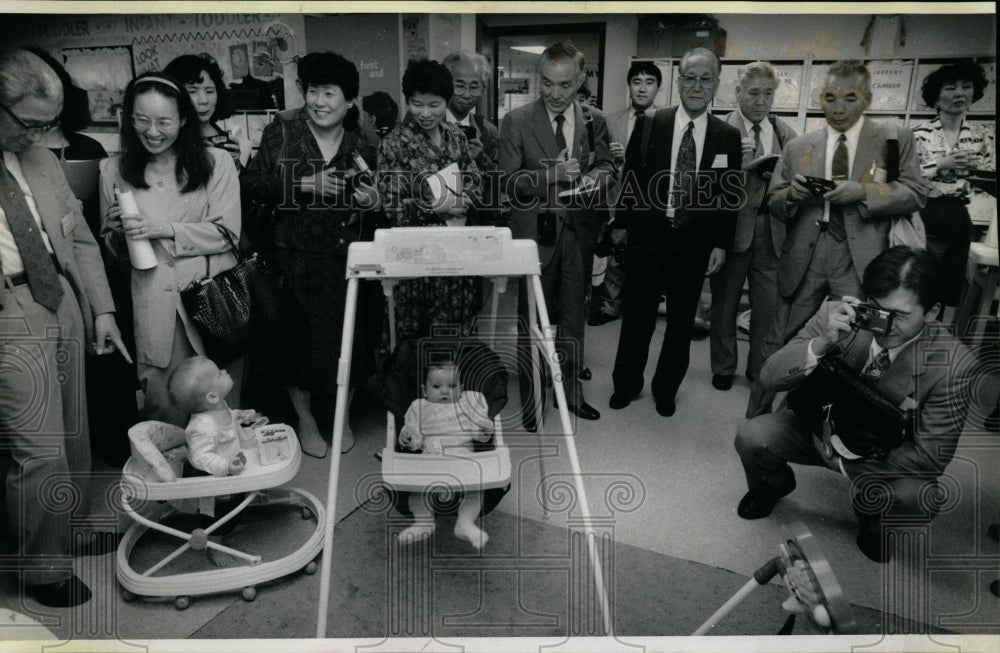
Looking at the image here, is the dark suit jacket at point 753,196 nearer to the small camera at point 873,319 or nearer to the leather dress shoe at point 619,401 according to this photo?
the small camera at point 873,319

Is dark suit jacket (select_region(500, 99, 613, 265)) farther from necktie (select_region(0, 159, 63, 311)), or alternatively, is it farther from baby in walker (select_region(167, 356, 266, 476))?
necktie (select_region(0, 159, 63, 311))

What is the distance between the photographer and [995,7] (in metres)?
1.54

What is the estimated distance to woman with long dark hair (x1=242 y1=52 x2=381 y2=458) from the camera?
5.65ft

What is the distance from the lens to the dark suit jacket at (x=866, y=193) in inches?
64.2

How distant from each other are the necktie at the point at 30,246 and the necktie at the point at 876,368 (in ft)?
6.42

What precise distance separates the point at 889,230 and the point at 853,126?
268mm

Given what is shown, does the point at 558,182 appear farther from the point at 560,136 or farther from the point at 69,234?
the point at 69,234

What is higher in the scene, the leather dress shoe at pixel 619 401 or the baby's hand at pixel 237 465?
the leather dress shoe at pixel 619 401

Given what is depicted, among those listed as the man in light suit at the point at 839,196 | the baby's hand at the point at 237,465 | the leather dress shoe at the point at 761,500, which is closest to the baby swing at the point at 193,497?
the baby's hand at the point at 237,465

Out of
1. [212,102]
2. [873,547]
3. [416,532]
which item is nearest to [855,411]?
[873,547]

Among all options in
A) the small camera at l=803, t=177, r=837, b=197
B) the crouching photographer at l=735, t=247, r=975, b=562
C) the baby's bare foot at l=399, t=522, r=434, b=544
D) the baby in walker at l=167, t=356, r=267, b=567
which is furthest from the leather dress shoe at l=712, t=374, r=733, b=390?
the baby in walker at l=167, t=356, r=267, b=567

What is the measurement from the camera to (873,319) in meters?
1.64

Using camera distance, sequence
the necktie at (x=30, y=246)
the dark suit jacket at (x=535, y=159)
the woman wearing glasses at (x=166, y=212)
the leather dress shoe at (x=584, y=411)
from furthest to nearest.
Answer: the leather dress shoe at (x=584, y=411) → the dark suit jacket at (x=535, y=159) → the woman wearing glasses at (x=166, y=212) → the necktie at (x=30, y=246)

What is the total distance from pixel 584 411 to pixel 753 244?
0.67 m
